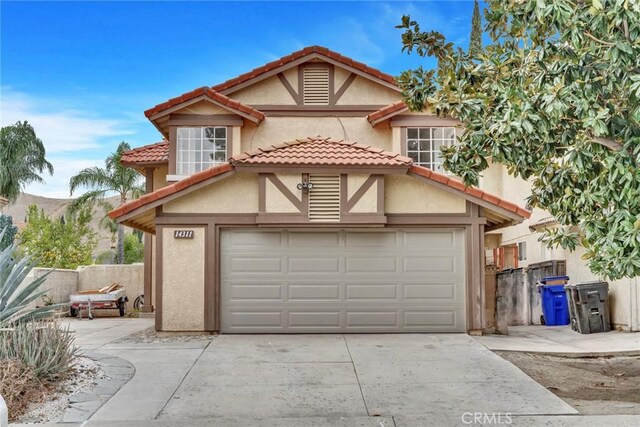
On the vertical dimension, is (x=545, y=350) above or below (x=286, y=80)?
below

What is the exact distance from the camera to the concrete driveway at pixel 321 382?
6.91 meters

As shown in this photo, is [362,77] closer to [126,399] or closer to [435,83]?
[435,83]

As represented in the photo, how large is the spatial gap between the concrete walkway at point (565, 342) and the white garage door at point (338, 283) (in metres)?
1.18

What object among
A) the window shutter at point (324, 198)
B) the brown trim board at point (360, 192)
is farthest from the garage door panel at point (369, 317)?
the brown trim board at point (360, 192)

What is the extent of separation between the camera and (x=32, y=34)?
839 inches

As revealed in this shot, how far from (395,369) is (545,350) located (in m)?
3.49

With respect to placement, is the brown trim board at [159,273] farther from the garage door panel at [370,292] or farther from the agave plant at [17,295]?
the garage door panel at [370,292]

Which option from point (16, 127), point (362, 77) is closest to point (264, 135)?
point (362, 77)

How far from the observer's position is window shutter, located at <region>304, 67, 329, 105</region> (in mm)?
15797

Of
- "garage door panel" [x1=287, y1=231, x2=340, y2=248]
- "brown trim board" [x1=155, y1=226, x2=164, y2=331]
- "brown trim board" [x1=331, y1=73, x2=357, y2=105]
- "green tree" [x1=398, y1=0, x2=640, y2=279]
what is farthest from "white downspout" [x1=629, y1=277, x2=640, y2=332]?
"brown trim board" [x1=155, y1=226, x2=164, y2=331]

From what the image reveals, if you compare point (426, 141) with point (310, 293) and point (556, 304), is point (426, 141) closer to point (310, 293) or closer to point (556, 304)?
point (556, 304)

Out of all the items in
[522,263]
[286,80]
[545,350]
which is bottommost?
[545,350]

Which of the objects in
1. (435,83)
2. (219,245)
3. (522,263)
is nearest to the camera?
(435,83)

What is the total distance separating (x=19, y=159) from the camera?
34125 millimetres
